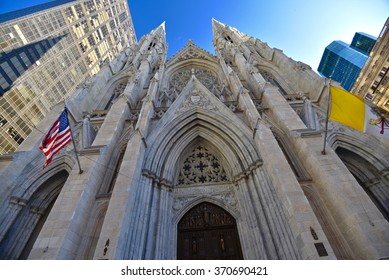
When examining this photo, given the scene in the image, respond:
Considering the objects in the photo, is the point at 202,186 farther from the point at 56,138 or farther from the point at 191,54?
the point at 191,54

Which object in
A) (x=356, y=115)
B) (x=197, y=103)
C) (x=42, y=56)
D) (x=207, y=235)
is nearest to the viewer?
(x=356, y=115)

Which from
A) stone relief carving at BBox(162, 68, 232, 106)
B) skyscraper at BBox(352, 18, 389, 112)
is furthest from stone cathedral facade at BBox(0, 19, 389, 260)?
skyscraper at BBox(352, 18, 389, 112)

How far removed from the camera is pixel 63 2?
96.0 ft

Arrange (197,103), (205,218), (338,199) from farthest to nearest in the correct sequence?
(197,103), (205,218), (338,199)

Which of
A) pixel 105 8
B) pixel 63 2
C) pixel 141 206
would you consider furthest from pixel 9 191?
pixel 105 8

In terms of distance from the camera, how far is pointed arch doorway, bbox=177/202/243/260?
6875 millimetres

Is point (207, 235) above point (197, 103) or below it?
below

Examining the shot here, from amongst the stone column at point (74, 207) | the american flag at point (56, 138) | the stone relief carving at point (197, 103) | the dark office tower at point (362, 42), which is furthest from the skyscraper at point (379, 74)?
the dark office tower at point (362, 42)

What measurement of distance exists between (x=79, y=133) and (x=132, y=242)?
6404 mm

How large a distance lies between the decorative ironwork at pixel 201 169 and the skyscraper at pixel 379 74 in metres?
31.5

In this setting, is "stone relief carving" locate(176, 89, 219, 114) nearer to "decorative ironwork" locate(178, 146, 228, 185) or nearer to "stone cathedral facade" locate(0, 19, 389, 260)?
"stone cathedral facade" locate(0, 19, 389, 260)

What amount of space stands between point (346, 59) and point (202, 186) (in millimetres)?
72190

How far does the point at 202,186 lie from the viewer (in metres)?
8.67

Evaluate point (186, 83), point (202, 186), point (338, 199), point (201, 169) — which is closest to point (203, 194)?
point (202, 186)
